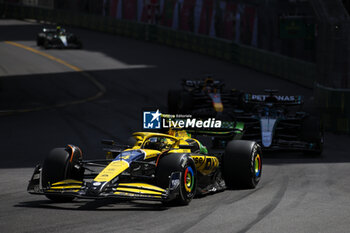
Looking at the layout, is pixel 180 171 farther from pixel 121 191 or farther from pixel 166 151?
pixel 121 191

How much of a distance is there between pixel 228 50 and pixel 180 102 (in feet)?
56.4

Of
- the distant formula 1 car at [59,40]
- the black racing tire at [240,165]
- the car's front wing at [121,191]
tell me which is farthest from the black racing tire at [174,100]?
the distant formula 1 car at [59,40]

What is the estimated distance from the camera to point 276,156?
17422mm

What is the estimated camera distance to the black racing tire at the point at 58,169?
36.1 feet

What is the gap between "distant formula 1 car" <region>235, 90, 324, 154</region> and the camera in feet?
56.2

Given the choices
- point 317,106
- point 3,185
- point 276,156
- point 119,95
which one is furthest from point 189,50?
point 3,185

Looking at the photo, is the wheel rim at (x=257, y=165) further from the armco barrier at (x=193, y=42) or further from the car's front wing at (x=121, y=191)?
the armco barrier at (x=193, y=42)

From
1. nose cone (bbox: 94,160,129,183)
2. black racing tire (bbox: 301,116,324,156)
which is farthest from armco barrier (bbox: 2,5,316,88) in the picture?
nose cone (bbox: 94,160,129,183)

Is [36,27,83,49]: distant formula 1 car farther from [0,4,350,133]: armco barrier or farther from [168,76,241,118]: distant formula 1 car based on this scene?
[168,76,241,118]: distant formula 1 car

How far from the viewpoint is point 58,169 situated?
11023mm

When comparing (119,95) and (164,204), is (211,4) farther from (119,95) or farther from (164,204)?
(164,204)

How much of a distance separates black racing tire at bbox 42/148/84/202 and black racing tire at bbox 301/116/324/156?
759cm

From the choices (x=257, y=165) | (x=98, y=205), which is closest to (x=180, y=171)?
(x=98, y=205)

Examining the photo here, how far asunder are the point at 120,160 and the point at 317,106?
13450 mm
